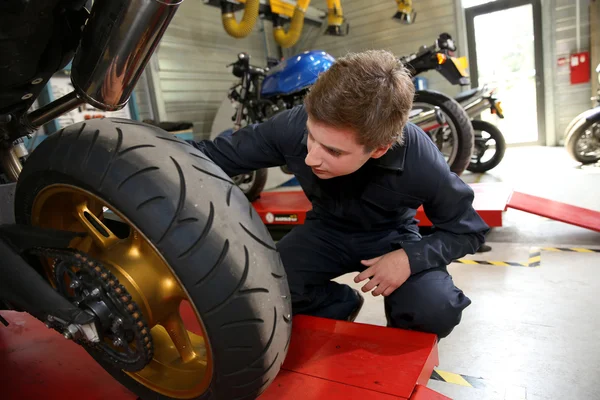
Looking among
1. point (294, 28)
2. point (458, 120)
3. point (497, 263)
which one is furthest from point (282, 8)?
point (497, 263)

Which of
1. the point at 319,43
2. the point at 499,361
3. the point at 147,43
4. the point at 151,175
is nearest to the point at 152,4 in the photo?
the point at 147,43

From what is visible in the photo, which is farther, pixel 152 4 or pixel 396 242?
pixel 396 242

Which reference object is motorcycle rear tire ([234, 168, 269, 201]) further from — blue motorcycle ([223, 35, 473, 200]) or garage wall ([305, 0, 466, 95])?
garage wall ([305, 0, 466, 95])

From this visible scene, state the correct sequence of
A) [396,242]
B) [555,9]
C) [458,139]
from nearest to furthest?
[396,242], [458,139], [555,9]

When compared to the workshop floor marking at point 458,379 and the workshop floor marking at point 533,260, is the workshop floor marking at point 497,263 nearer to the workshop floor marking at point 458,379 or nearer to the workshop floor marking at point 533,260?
the workshop floor marking at point 533,260

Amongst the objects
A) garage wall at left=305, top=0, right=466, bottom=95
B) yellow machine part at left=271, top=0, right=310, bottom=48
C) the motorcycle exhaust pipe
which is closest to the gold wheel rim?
the motorcycle exhaust pipe

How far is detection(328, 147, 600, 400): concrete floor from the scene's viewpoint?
1156mm

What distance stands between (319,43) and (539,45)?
3.26m

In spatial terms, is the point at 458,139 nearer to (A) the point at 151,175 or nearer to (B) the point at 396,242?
(B) the point at 396,242

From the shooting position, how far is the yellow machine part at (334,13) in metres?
6.01

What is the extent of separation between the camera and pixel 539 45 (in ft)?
18.4

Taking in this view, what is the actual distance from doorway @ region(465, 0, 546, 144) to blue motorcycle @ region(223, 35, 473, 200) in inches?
120

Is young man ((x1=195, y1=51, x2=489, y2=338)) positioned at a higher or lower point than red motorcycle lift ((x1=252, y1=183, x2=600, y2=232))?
higher

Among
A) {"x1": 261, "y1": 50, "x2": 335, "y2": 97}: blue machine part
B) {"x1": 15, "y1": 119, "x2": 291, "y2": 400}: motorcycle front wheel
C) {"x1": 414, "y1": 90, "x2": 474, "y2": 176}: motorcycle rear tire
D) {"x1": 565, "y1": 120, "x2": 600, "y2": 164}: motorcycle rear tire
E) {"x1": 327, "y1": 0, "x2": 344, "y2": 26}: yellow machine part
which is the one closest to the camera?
{"x1": 15, "y1": 119, "x2": 291, "y2": 400}: motorcycle front wheel
